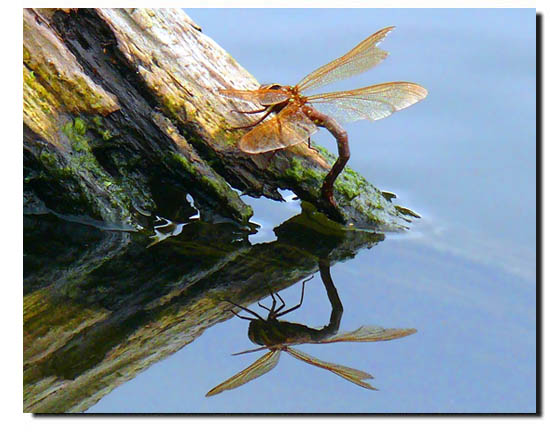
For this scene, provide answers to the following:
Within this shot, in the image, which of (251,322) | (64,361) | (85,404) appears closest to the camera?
(85,404)

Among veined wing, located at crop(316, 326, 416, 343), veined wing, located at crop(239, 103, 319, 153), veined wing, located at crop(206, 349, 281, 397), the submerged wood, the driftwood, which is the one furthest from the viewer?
the driftwood

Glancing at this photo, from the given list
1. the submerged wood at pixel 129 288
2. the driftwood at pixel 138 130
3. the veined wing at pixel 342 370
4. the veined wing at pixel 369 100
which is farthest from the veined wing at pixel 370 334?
the veined wing at pixel 369 100

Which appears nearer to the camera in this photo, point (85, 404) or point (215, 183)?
point (85, 404)

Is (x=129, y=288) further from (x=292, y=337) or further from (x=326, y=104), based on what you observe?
(x=326, y=104)

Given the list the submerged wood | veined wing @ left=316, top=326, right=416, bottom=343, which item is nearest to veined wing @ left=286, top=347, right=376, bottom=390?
veined wing @ left=316, top=326, right=416, bottom=343

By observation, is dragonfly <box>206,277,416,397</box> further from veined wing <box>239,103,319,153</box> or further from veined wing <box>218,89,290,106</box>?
veined wing <box>218,89,290,106</box>
